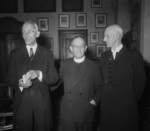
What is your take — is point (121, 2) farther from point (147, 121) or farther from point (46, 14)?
point (147, 121)

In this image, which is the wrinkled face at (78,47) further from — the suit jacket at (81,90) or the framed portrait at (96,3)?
the framed portrait at (96,3)

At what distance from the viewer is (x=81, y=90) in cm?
274

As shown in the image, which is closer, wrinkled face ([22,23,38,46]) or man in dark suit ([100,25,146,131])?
wrinkled face ([22,23,38,46])

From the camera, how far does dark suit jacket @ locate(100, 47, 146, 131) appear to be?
281 cm

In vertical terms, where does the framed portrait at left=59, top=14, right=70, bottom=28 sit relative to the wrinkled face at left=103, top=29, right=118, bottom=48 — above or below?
above

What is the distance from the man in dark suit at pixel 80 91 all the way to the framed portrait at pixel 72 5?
4.36 metres

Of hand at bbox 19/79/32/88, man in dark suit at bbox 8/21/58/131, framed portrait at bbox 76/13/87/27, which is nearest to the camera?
hand at bbox 19/79/32/88

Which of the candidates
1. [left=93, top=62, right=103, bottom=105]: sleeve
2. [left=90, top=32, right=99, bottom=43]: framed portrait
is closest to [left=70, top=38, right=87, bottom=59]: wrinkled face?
[left=93, top=62, right=103, bottom=105]: sleeve

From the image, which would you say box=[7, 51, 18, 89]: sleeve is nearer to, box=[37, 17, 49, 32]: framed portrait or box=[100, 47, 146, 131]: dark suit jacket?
box=[100, 47, 146, 131]: dark suit jacket

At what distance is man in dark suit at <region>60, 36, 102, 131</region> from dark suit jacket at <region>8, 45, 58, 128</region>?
1.26ft

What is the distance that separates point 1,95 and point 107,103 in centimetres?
215

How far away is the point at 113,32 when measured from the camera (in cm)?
279

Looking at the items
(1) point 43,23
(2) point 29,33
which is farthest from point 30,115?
Answer: (1) point 43,23

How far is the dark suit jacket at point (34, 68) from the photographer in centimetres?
235
